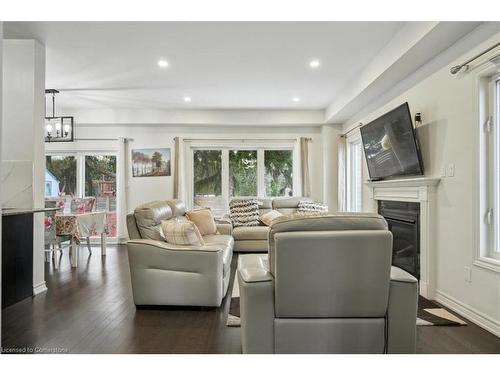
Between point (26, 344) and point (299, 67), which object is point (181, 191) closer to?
point (299, 67)

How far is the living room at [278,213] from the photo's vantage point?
181cm

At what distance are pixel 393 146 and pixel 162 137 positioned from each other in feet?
A: 15.4

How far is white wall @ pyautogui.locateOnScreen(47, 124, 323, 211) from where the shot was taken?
688cm

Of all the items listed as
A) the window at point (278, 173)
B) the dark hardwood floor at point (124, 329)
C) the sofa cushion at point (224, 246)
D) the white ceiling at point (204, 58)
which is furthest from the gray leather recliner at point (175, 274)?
the window at point (278, 173)

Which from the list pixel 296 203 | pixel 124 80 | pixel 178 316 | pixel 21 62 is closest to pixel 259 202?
pixel 296 203

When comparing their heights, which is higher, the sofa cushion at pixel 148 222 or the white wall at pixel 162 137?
the white wall at pixel 162 137

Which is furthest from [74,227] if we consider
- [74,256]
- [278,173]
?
[278,173]

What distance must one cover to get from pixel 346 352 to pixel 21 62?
4.08m

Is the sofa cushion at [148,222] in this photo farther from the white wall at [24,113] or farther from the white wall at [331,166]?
the white wall at [331,166]

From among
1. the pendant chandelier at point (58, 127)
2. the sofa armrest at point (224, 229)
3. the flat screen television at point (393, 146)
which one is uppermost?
the pendant chandelier at point (58, 127)

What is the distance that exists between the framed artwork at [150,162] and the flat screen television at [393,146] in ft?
13.3

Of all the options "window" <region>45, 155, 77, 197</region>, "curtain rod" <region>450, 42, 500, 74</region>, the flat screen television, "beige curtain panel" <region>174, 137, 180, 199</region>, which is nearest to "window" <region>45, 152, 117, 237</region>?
"window" <region>45, 155, 77, 197</region>
